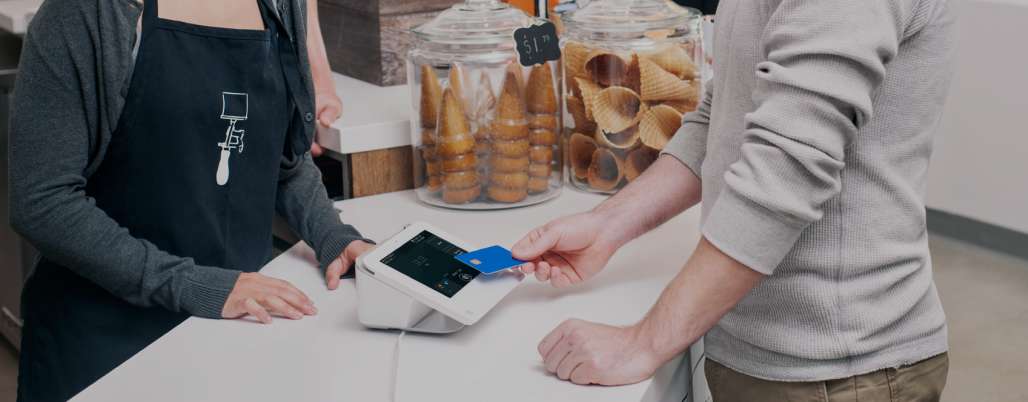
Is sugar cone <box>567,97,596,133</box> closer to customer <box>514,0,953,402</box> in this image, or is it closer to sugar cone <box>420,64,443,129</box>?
sugar cone <box>420,64,443,129</box>

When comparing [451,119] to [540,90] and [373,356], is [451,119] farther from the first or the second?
[373,356]

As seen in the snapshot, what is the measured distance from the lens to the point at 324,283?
140cm

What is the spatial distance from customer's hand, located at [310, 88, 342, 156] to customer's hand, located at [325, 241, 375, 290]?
0.34 meters

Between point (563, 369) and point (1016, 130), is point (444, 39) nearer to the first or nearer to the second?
point (563, 369)

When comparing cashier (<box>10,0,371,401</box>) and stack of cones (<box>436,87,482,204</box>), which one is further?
stack of cones (<box>436,87,482,204</box>)

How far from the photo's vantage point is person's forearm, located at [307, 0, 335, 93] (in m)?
1.80

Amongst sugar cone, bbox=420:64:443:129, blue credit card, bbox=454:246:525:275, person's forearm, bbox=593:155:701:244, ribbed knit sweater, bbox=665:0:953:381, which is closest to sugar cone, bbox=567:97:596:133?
sugar cone, bbox=420:64:443:129

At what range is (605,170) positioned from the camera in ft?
5.61

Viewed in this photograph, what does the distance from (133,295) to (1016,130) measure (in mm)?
3047

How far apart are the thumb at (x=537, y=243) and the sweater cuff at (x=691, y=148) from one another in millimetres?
176

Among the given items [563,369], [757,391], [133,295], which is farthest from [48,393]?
[757,391]

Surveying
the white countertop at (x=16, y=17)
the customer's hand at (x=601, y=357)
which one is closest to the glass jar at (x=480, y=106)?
the customer's hand at (x=601, y=357)

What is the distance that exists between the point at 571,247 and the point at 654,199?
0.12m

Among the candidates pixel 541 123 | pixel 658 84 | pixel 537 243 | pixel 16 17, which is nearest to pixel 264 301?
pixel 537 243
